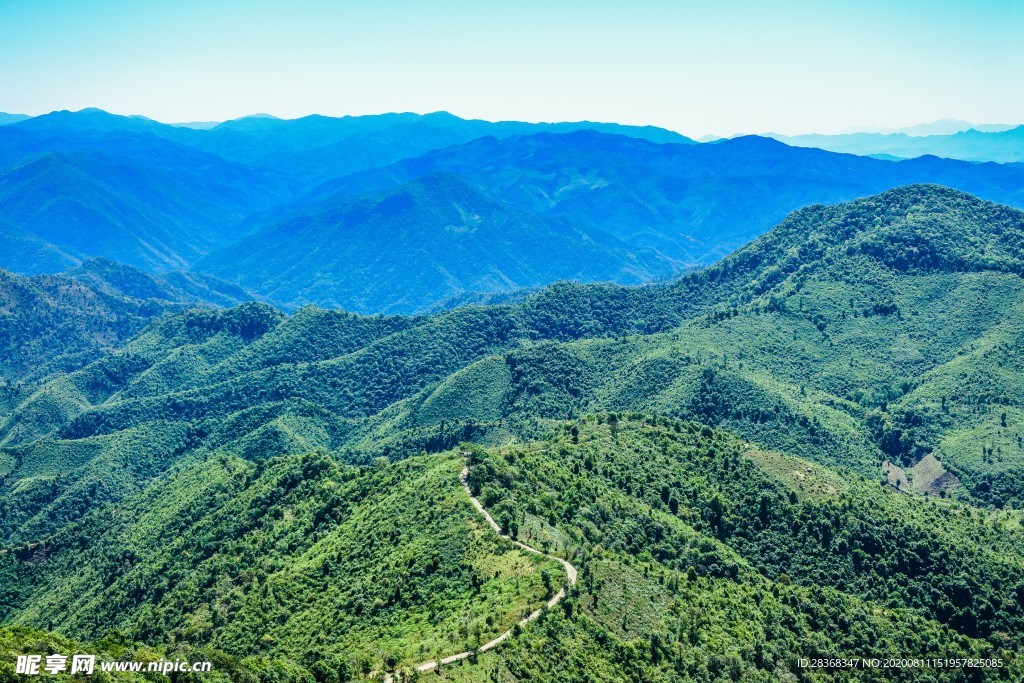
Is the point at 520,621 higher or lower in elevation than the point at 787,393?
higher

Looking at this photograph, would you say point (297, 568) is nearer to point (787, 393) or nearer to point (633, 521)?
point (633, 521)

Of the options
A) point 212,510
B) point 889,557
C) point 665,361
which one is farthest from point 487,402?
point 889,557

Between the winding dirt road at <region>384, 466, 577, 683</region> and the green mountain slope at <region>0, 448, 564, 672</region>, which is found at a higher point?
the winding dirt road at <region>384, 466, 577, 683</region>

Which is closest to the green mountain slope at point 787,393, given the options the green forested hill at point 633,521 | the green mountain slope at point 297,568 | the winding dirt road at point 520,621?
the green forested hill at point 633,521

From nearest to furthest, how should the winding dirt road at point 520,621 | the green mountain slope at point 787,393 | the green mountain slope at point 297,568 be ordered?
the winding dirt road at point 520,621, the green mountain slope at point 297,568, the green mountain slope at point 787,393

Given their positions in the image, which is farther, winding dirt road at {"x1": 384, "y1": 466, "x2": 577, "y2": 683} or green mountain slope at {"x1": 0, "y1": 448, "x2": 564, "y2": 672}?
green mountain slope at {"x1": 0, "y1": 448, "x2": 564, "y2": 672}

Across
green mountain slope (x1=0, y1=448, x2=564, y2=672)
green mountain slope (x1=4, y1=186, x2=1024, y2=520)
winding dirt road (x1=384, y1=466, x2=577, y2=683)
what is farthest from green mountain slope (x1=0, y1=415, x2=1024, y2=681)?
green mountain slope (x1=4, y1=186, x2=1024, y2=520)

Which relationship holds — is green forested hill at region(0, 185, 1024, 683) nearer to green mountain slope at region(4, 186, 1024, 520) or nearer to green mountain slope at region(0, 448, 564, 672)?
green mountain slope at region(0, 448, 564, 672)

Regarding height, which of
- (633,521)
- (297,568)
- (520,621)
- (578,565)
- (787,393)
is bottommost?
(297,568)

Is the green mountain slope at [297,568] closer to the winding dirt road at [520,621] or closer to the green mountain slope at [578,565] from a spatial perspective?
the green mountain slope at [578,565]

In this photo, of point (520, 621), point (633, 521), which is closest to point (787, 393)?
point (633, 521)

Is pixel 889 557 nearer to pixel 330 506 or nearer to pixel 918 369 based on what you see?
pixel 330 506
